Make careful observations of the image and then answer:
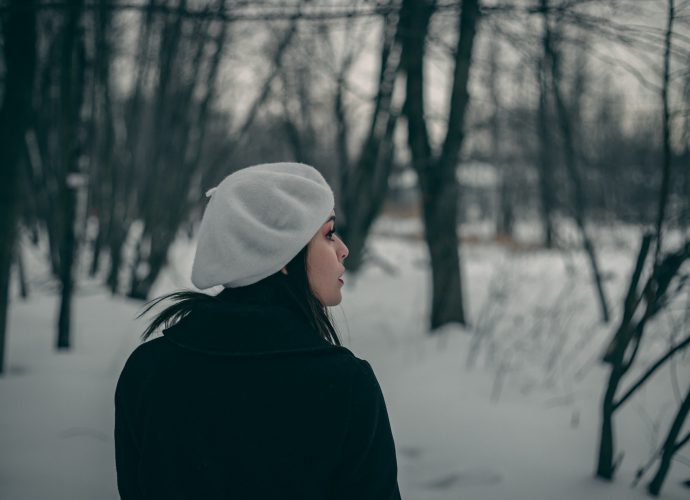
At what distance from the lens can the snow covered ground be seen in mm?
2777

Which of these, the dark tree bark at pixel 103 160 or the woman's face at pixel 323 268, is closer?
the woman's face at pixel 323 268

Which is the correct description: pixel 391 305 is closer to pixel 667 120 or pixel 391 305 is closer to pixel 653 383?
pixel 653 383

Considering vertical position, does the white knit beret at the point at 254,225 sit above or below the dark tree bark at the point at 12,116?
above

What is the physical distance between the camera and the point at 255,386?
1058 millimetres

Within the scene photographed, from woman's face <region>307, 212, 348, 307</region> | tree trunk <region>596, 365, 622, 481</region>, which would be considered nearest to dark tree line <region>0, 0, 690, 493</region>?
tree trunk <region>596, 365, 622, 481</region>

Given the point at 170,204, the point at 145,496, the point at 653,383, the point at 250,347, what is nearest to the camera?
the point at 250,347

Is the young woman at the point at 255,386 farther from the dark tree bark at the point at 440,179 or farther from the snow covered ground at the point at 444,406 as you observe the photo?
the dark tree bark at the point at 440,179

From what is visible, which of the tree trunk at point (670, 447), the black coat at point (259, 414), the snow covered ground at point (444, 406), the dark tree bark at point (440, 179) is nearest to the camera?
the black coat at point (259, 414)

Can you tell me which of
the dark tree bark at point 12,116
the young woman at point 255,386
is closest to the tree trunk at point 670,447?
the young woman at point 255,386

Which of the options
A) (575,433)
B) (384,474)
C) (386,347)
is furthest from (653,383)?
(384,474)

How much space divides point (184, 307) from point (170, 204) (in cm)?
628

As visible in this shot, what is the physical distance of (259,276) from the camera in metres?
1.23

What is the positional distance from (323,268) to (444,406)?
8.99 feet

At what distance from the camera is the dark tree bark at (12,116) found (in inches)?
145
